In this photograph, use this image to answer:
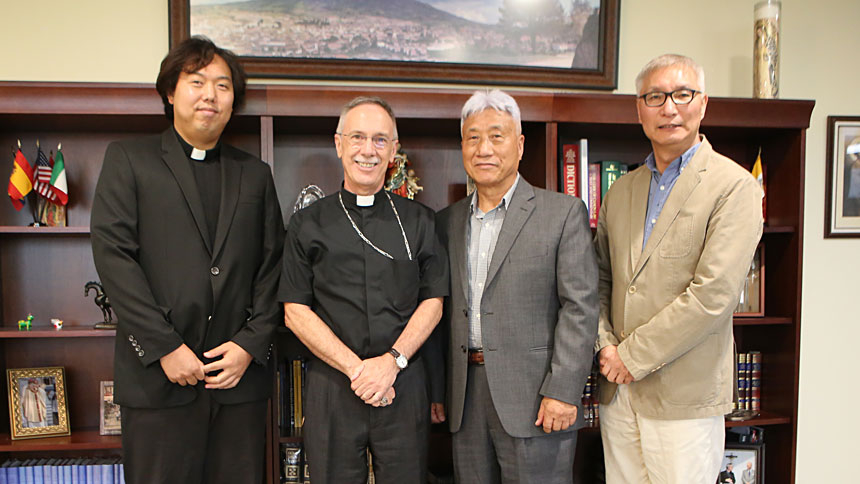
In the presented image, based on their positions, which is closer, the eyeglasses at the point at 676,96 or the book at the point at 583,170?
the eyeglasses at the point at 676,96

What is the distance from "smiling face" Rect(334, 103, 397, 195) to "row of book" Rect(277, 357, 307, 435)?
0.87 meters

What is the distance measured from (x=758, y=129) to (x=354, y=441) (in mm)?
2066

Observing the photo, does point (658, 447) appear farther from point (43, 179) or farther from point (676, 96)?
point (43, 179)

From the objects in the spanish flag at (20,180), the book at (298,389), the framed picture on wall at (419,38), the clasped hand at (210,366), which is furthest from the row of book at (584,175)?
the spanish flag at (20,180)

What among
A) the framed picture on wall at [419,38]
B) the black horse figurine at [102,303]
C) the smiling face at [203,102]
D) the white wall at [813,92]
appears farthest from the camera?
the white wall at [813,92]

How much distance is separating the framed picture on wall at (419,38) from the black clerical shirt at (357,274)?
0.92m

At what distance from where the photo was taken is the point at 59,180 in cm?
220

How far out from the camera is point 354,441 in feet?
5.56

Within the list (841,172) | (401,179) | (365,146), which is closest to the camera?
(365,146)

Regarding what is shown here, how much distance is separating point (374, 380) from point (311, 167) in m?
1.16

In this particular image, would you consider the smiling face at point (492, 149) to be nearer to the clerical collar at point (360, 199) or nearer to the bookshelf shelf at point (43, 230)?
the clerical collar at point (360, 199)

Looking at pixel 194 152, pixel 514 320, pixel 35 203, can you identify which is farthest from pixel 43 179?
pixel 514 320

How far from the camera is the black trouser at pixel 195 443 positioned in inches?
65.9

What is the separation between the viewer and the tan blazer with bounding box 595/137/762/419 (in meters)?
1.63
